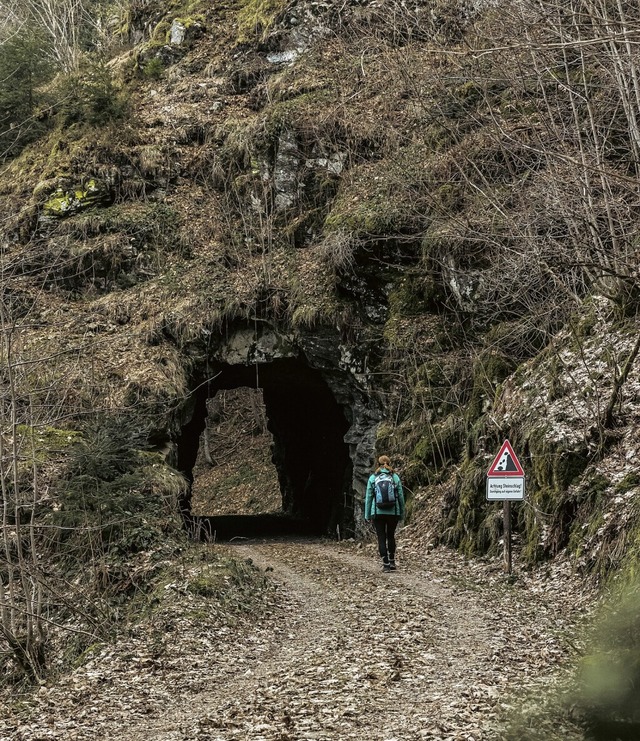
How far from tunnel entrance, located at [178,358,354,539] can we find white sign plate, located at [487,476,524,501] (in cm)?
983

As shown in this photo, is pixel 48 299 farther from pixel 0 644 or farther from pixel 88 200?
pixel 0 644

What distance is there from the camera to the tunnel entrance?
70.9ft

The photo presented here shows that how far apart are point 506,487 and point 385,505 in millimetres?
1916

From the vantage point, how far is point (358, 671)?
23.9 ft

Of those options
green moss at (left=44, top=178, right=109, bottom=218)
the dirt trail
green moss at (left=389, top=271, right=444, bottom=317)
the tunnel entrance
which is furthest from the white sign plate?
green moss at (left=44, top=178, right=109, bottom=218)

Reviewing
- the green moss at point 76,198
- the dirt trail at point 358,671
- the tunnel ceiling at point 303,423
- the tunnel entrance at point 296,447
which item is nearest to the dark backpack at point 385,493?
the dirt trail at point 358,671

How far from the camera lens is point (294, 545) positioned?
18047 millimetres

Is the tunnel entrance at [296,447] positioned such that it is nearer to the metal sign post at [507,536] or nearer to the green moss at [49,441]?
the green moss at [49,441]

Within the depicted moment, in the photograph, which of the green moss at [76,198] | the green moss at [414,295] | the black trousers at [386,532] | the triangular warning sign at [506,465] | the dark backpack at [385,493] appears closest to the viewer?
the triangular warning sign at [506,465]

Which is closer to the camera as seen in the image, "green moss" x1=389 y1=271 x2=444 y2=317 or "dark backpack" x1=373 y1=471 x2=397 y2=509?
"dark backpack" x1=373 y1=471 x2=397 y2=509

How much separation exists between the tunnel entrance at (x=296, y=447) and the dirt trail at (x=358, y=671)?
1020 cm

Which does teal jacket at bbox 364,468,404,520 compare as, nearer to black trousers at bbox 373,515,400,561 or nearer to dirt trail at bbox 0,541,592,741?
black trousers at bbox 373,515,400,561

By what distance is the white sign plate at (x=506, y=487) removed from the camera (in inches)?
417

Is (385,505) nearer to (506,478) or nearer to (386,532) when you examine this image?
(386,532)
